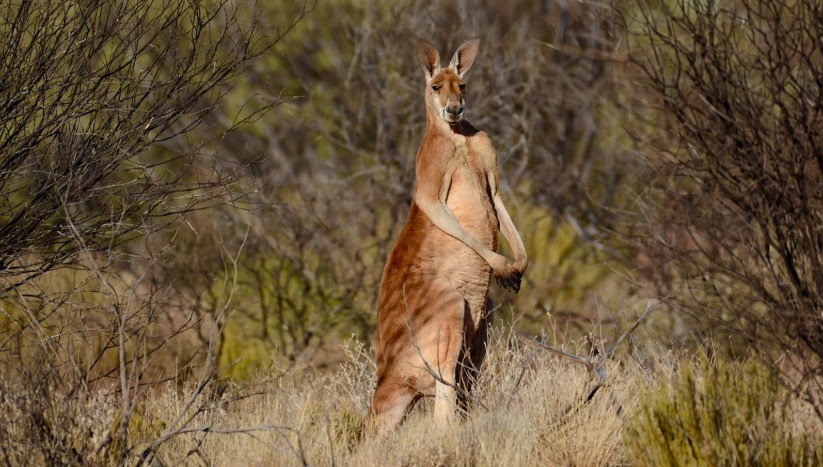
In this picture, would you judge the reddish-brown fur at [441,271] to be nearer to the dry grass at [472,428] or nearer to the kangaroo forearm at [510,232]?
the kangaroo forearm at [510,232]

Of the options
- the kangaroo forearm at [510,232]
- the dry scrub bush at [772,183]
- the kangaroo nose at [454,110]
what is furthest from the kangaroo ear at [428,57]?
the dry scrub bush at [772,183]

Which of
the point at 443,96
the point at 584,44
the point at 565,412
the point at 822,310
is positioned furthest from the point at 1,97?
the point at 584,44

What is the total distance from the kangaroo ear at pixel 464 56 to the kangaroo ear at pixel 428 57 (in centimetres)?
9

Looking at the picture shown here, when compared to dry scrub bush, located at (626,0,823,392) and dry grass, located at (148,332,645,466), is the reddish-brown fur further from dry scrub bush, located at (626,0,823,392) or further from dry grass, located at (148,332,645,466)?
dry scrub bush, located at (626,0,823,392)

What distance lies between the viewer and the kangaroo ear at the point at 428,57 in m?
5.94

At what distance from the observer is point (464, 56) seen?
6086 millimetres

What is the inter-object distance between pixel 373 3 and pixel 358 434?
345 inches

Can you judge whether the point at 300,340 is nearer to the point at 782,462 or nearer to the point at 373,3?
the point at 373,3

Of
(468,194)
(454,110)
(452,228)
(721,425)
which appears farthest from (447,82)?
(721,425)

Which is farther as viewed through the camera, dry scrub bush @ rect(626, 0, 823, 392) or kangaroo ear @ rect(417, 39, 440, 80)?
kangaroo ear @ rect(417, 39, 440, 80)

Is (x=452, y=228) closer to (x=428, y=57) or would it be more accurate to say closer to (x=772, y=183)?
(x=428, y=57)

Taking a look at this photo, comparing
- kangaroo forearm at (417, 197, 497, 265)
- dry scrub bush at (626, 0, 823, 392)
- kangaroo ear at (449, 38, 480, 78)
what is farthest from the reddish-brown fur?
dry scrub bush at (626, 0, 823, 392)

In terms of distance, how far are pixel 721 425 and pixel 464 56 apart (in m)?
2.37

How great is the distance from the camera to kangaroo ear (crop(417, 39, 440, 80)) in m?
5.94
